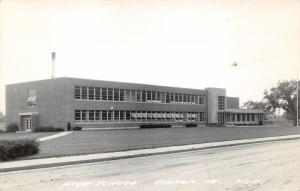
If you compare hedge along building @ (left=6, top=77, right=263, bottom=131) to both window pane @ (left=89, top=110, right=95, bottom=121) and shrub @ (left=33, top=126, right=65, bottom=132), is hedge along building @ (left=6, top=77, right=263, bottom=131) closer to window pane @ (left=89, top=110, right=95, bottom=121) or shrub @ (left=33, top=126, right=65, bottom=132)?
window pane @ (left=89, top=110, right=95, bottom=121)

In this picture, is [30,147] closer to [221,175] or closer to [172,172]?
[172,172]

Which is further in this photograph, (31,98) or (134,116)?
(134,116)

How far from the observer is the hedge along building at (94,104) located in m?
52.7

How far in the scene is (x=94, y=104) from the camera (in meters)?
55.0

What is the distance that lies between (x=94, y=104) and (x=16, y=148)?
37.1 meters

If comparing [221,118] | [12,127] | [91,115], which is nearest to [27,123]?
[12,127]

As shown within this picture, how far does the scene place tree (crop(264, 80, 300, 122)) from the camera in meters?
95.2

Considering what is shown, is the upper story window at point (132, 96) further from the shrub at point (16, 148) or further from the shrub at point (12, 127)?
the shrub at point (16, 148)

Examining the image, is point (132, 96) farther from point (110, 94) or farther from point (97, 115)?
point (97, 115)

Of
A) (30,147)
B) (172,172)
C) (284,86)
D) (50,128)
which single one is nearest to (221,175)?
(172,172)

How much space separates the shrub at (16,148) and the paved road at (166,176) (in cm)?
334

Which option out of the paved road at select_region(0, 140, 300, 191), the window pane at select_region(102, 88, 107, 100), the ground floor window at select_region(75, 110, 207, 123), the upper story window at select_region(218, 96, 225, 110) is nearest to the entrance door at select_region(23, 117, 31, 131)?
the ground floor window at select_region(75, 110, 207, 123)

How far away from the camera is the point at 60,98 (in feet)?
172

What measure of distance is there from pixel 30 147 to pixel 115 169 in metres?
6.00
